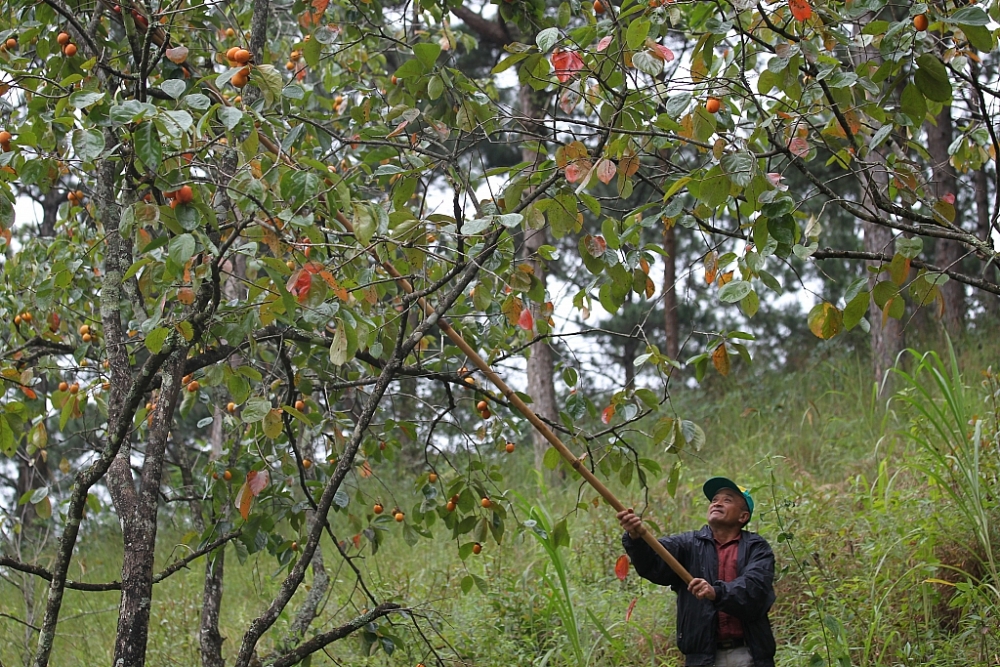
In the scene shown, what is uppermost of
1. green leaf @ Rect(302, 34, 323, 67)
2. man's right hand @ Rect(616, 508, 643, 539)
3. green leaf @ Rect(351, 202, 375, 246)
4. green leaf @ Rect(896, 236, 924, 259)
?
green leaf @ Rect(302, 34, 323, 67)

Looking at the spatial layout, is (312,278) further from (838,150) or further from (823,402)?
(823,402)

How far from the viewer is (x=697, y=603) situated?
134 inches

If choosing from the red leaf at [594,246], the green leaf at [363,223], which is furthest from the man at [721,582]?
the green leaf at [363,223]

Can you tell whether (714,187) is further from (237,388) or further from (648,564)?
(648,564)

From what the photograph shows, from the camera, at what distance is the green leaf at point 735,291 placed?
218cm

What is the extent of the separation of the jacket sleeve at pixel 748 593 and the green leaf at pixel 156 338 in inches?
84.5

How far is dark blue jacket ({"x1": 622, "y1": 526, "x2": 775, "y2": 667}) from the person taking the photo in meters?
3.28

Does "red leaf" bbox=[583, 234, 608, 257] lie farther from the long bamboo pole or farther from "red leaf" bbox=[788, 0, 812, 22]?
"red leaf" bbox=[788, 0, 812, 22]

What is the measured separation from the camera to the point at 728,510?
3.65 metres

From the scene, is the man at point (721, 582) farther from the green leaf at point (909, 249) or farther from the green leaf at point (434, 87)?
the green leaf at point (434, 87)

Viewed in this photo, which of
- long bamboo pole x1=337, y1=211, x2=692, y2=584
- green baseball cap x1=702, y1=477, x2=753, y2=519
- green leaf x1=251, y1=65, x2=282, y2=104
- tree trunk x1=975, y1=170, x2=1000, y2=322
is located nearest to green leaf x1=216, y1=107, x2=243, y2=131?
green leaf x1=251, y1=65, x2=282, y2=104

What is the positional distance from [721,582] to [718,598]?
61mm

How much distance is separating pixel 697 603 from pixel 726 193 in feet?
5.93

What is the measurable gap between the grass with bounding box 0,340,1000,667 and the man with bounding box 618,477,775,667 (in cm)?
A: 19
